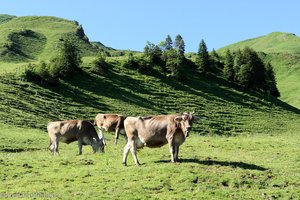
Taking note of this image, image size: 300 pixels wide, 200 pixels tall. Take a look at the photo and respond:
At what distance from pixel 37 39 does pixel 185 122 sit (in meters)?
121

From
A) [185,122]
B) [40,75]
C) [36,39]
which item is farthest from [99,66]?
[185,122]

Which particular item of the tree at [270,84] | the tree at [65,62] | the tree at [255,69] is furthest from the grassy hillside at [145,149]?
the tree at [270,84]

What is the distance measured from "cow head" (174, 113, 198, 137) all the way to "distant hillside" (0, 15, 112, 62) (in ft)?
294

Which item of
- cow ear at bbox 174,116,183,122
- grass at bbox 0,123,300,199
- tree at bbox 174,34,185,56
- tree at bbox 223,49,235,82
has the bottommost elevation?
grass at bbox 0,123,300,199

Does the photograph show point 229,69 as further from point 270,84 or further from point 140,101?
point 140,101

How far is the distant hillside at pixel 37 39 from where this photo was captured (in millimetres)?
114375

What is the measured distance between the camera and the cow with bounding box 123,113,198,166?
848 inches

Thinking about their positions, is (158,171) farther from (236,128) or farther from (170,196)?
(236,128)

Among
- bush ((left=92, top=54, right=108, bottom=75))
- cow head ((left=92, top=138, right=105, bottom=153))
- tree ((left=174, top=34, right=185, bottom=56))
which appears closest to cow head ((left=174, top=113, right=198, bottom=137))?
cow head ((left=92, top=138, right=105, bottom=153))

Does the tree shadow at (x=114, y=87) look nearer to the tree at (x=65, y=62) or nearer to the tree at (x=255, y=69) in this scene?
the tree at (x=65, y=62)

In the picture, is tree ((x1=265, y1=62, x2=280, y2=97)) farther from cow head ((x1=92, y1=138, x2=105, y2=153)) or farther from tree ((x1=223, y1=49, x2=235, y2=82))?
cow head ((x1=92, y1=138, x2=105, y2=153))

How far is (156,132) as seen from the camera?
21.8 metres

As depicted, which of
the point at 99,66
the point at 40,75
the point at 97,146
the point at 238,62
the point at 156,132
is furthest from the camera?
the point at 238,62

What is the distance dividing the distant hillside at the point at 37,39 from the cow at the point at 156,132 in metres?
88.4
